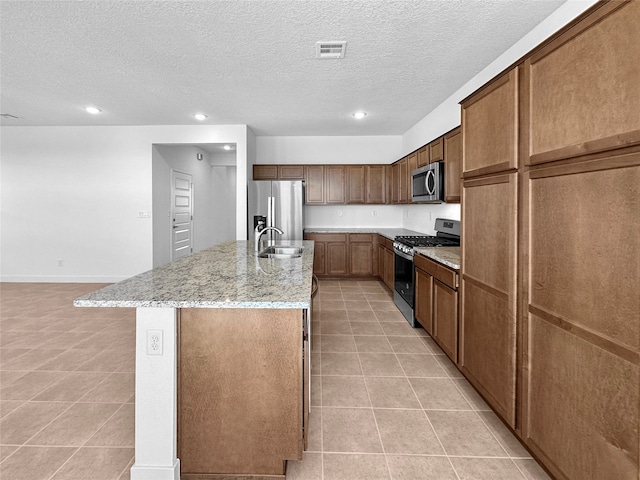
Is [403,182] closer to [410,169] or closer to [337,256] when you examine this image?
[410,169]


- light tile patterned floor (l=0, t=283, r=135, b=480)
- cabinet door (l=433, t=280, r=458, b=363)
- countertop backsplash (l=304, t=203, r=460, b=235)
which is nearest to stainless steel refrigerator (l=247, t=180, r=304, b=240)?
countertop backsplash (l=304, t=203, r=460, b=235)

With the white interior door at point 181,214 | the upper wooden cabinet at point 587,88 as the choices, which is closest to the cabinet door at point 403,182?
the upper wooden cabinet at point 587,88

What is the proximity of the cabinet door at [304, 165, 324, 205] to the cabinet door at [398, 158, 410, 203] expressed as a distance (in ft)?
4.55

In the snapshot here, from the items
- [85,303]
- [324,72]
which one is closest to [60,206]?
[324,72]

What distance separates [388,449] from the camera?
1.82 metres

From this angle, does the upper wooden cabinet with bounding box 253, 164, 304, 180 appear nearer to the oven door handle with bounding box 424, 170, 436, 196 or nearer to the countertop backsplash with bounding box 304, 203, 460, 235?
the countertop backsplash with bounding box 304, 203, 460, 235

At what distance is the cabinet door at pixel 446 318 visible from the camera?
8.39 ft

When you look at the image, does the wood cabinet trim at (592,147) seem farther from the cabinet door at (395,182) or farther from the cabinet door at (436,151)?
the cabinet door at (395,182)

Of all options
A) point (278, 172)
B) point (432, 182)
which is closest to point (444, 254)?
point (432, 182)

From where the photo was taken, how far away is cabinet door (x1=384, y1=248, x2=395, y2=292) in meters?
4.86

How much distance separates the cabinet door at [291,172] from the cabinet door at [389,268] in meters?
2.03

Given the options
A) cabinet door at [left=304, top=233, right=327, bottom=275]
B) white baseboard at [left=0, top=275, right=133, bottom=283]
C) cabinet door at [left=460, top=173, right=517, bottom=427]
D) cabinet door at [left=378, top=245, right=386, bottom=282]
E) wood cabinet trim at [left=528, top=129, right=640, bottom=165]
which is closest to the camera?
wood cabinet trim at [left=528, top=129, right=640, bottom=165]

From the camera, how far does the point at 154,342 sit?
149cm

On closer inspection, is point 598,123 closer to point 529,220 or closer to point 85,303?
point 529,220
